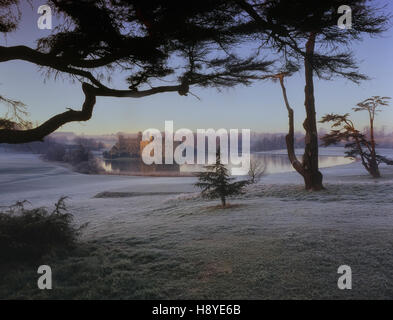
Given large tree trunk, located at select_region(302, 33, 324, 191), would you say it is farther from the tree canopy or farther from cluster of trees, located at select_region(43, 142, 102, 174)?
cluster of trees, located at select_region(43, 142, 102, 174)

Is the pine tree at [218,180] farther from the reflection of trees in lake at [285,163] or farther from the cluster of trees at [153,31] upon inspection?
the reflection of trees in lake at [285,163]

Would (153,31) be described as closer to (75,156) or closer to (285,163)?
(75,156)

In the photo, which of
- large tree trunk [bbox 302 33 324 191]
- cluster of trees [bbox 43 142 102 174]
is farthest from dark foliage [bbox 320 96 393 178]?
cluster of trees [bbox 43 142 102 174]

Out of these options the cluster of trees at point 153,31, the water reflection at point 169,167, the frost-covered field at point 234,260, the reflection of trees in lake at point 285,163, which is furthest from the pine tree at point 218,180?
the reflection of trees in lake at point 285,163

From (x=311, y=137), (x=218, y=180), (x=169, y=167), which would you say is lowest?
(x=169, y=167)

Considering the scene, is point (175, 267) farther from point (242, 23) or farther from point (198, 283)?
point (242, 23)

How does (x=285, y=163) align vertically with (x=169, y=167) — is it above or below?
above

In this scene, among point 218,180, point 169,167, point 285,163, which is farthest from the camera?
point 285,163

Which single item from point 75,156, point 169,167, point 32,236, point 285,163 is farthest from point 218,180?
point 285,163

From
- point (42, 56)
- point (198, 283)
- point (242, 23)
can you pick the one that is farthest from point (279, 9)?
point (198, 283)

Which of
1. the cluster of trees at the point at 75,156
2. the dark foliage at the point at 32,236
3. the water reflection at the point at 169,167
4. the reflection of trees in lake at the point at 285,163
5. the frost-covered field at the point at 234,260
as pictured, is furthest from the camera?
the cluster of trees at the point at 75,156

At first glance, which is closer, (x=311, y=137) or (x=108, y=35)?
(x=108, y=35)

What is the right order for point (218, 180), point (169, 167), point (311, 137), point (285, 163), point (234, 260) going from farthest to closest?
point (285, 163) → point (169, 167) → point (311, 137) → point (218, 180) → point (234, 260)
